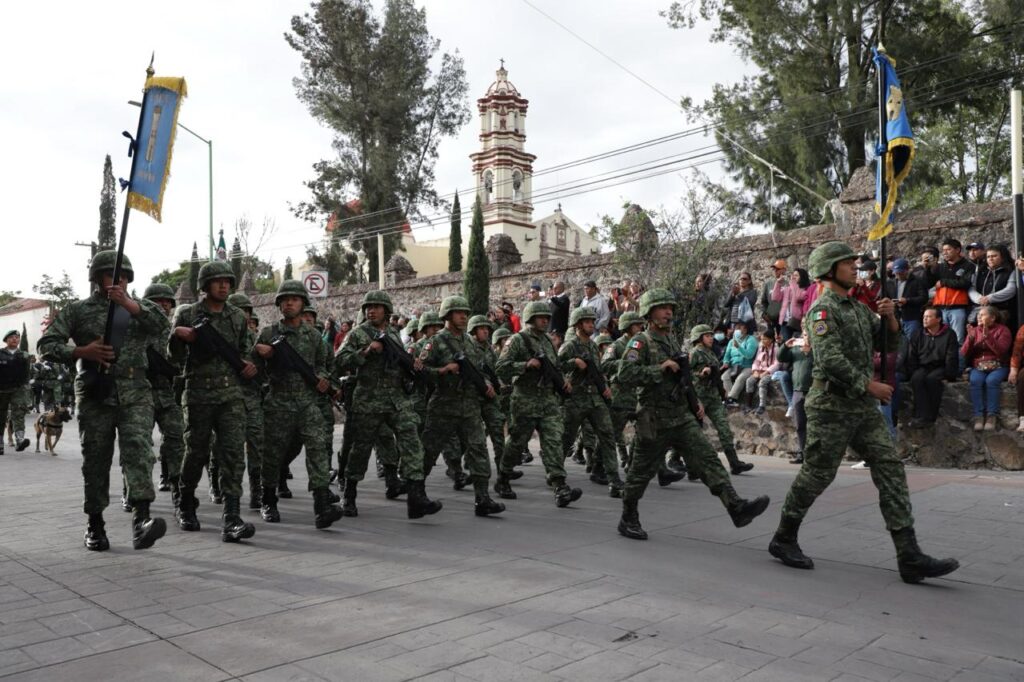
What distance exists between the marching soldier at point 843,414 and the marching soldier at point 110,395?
4332 mm

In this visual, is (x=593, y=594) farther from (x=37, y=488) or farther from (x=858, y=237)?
(x=858, y=237)

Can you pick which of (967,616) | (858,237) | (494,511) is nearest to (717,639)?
(967,616)

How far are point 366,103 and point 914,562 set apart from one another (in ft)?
115

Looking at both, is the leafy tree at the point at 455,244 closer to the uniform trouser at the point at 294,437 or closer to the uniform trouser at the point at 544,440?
the uniform trouser at the point at 544,440

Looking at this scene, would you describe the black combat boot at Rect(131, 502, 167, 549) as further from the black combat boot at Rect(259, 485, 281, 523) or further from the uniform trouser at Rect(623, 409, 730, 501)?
the uniform trouser at Rect(623, 409, 730, 501)

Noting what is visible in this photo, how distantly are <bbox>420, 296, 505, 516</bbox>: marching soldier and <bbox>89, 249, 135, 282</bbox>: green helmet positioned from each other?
8.94 feet

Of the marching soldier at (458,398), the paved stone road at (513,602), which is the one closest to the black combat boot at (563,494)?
the paved stone road at (513,602)

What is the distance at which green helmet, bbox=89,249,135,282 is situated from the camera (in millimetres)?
6332

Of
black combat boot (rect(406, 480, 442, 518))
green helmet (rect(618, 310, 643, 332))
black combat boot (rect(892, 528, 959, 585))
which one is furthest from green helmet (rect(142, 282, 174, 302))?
black combat boot (rect(892, 528, 959, 585))

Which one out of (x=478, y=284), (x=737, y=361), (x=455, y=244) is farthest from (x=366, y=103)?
(x=737, y=361)

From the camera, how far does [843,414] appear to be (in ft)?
17.5

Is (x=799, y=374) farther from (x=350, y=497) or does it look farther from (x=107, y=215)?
(x=107, y=215)

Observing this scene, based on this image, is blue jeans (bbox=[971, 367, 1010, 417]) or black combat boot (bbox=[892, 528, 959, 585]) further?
blue jeans (bbox=[971, 367, 1010, 417])

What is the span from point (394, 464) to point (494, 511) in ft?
4.22
